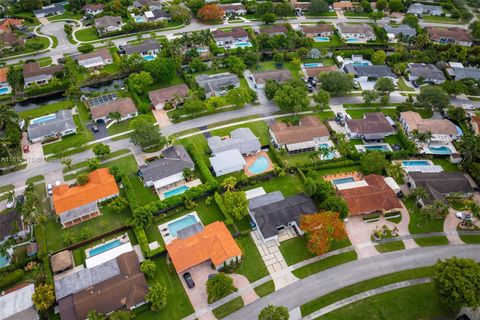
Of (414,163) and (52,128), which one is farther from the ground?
(414,163)

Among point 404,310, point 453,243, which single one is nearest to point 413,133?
point 453,243

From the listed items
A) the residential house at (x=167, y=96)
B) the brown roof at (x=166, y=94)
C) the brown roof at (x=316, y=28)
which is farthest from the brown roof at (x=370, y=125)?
the brown roof at (x=316, y=28)

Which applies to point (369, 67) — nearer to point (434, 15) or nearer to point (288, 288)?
point (434, 15)

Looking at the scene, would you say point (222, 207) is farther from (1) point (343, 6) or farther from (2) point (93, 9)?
(1) point (343, 6)

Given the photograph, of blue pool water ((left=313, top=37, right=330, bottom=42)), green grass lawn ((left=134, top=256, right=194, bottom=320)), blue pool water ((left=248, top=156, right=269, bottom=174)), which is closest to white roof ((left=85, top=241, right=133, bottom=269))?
green grass lawn ((left=134, top=256, right=194, bottom=320))

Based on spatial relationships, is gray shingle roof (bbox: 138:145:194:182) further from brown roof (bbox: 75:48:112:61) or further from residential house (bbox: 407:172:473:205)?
brown roof (bbox: 75:48:112:61)

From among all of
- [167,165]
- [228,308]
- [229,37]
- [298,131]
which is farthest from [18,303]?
[229,37]

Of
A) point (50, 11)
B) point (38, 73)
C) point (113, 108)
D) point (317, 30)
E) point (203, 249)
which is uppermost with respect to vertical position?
point (317, 30)
